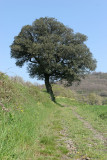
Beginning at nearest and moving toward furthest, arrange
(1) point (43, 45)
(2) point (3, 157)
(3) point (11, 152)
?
1. (2) point (3, 157)
2. (3) point (11, 152)
3. (1) point (43, 45)

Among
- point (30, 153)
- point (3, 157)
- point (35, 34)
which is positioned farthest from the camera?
point (35, 34)

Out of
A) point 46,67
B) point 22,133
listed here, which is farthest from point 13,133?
point 46,67

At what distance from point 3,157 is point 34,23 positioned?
23.6 m

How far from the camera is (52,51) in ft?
74.1

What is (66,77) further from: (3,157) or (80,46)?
(3,157)

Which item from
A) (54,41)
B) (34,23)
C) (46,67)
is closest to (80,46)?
(54,41)

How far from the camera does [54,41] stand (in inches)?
933

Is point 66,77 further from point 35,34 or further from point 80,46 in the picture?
point 35,34

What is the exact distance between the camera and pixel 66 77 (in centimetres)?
2472

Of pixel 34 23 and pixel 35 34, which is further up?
pixel 34 23

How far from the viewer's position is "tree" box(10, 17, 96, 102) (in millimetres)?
22812

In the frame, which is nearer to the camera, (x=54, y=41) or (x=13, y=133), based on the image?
(x=13, y=133)

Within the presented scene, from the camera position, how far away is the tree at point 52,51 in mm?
22812

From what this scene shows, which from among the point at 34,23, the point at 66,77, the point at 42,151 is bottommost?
the point at 42,151
